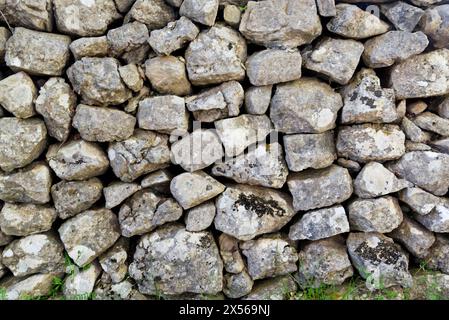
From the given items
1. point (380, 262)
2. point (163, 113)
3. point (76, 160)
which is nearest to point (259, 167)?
point (163, 113)

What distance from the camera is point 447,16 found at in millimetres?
3365

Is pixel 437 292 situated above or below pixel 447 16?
below

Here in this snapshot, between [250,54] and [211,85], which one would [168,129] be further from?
[250,54]

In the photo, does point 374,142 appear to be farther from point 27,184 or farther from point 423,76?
point 27,184

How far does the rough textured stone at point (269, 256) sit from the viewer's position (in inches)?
139

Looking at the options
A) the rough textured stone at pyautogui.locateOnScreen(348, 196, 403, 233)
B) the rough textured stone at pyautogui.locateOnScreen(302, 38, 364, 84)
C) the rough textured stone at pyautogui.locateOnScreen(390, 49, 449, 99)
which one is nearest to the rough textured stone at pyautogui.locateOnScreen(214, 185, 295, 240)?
the rough textured stone at pyautogui.locateOnScreen(348, 196, 403, 233)

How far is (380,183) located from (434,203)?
509 millimetres

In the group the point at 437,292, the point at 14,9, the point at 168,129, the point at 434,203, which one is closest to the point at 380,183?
the point at 434,203

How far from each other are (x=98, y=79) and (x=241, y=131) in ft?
4.16

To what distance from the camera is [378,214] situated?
11.3 ft

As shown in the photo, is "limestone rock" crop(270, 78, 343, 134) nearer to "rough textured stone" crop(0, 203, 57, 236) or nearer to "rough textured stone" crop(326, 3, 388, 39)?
"rough textured stone" crop(326, 3, 388, 39)

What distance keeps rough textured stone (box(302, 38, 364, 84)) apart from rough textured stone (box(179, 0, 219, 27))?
0.90 m

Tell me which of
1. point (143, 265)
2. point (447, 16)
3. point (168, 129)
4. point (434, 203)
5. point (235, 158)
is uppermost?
point (447, 16)

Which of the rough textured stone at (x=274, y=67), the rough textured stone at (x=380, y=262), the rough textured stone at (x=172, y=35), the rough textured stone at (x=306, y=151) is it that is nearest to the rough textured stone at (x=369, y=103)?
the rough textured stone at (x=306, y=151)
